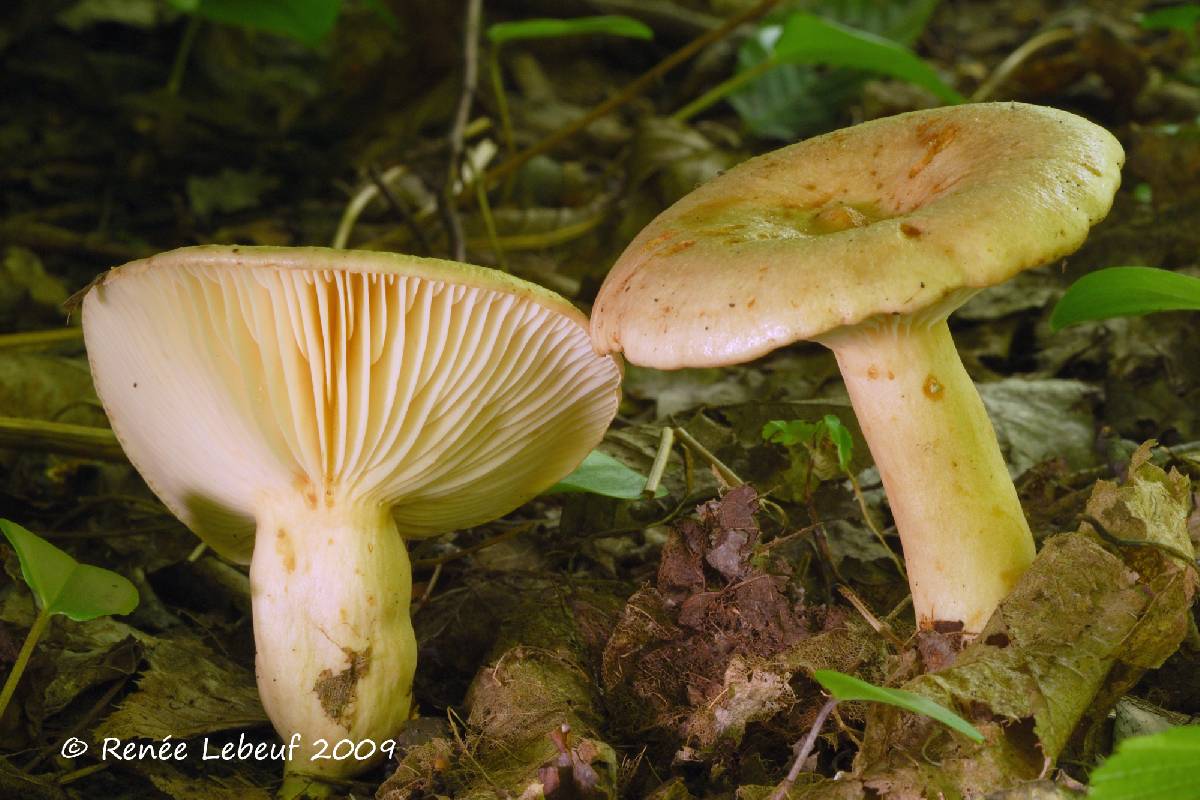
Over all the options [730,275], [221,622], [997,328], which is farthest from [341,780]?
[997,328]

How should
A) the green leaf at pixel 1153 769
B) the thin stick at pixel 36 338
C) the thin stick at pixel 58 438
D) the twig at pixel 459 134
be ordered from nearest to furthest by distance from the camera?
the green leaf at pixel 1153 769 < the thin stick at pixel 58 438 < the thin stick at pixel 36 338 < the twig at pixel 459 134

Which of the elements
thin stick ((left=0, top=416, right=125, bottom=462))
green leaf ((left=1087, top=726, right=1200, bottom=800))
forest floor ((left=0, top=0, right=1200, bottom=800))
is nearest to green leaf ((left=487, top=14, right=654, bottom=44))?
forest floor ((left=0, top=0, right=1200, bottom=800))

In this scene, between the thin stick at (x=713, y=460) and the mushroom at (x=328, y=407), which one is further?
the thin stick at (x=713, y=460)

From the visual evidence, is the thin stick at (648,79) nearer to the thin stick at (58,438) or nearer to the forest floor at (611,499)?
the forest floor at (611,499)

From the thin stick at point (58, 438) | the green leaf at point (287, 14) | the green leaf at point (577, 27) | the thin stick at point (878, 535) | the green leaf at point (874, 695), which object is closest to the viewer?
the green leaf at point (874, 695)

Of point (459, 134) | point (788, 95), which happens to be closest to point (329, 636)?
point (459, 134)

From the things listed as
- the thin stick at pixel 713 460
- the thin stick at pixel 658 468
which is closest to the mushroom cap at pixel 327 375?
the thin stick at pixel 658 468

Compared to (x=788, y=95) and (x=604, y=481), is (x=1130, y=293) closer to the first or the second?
(x=604, y=481)
